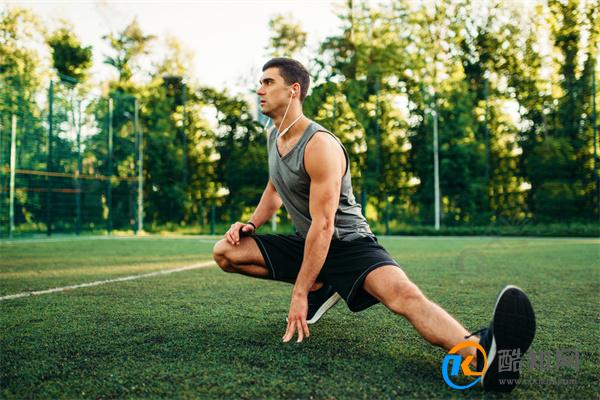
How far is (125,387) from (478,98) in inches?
940

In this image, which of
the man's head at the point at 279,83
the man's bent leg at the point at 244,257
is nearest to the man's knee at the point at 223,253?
the man's bent leg at the point at 244,257

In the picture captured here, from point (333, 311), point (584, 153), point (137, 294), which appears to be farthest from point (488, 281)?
point (584, 153)

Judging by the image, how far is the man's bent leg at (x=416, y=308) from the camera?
2.19 metres

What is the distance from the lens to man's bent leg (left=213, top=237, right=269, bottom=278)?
3127 millimetres

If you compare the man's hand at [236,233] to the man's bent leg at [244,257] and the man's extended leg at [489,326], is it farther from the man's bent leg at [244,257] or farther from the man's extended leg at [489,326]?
the man's extended leg at [489,326]

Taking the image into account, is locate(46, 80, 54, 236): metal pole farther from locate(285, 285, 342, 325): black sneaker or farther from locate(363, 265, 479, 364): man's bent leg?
locate(363, 265, 479, 364): man's bent leg

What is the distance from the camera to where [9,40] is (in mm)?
25969

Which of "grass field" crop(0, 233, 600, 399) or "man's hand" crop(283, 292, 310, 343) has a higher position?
"man's hand" crop(283, 292, 310, 343)

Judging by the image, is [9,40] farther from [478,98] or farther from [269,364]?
[269,364]

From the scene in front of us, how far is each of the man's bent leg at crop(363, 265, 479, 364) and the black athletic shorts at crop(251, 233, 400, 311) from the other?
2.9 inches

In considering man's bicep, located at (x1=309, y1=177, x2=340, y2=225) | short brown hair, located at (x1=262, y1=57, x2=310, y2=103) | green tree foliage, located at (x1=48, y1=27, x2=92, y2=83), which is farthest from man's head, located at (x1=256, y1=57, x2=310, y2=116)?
green tree foliage, located at (x1=48, y1=27, x2=92, y2=83)

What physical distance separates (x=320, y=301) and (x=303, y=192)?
713 millimetres

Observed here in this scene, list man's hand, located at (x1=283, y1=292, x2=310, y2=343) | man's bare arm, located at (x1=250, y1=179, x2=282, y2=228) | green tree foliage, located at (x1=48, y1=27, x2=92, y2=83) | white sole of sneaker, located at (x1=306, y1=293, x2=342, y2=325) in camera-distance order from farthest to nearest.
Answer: green tree foliage, located at (x1=48, y1=27, x2=92, y2=83) → man's bare arm, located at (x1=250, y1=179, x2=282, y2=228) → white sole of sneaker, located at (x1=306, y1=293, x2=342, y2=325) → man's hand, located at (x1=283, y1=292, x2=310, y2=343)

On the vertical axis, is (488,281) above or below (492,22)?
below
